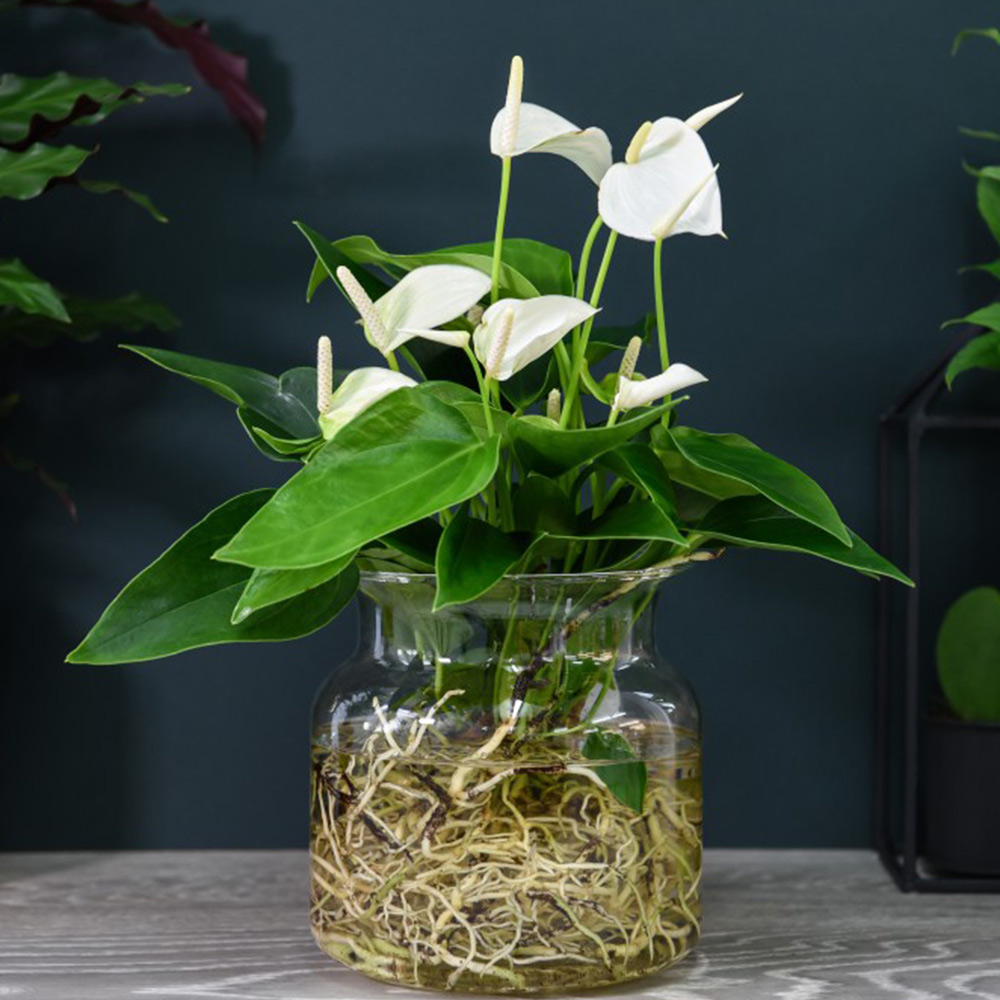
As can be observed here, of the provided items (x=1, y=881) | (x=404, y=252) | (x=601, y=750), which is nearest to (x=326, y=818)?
(x=601, y=750)

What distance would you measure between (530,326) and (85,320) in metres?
0.49

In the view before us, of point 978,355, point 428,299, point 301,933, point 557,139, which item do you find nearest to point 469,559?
point 428,299

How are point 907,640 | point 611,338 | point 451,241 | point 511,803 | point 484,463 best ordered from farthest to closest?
point 451,241 < point 907,640 < point 611,338 < point 511,803 < point 484,463

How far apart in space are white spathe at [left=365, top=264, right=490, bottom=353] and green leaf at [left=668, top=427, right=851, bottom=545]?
0.45 ft

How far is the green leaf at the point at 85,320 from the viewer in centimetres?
104

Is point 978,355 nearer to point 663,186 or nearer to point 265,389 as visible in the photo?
point 663,186

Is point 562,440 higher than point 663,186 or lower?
lower

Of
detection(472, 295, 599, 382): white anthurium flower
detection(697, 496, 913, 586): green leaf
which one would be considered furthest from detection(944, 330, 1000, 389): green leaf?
detection(472, 295, 599, 382): white anthurium flower

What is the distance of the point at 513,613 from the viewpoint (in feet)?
2.48

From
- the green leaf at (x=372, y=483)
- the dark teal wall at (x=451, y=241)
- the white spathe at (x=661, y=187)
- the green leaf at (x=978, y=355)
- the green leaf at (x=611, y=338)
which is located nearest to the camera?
the green leaf at (x=372, y=483)

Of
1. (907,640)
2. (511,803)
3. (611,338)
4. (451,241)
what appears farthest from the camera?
(451,241)

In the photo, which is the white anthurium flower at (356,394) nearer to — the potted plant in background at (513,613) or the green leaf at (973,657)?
the potted plant in background at (513,613)

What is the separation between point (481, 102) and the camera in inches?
44.2

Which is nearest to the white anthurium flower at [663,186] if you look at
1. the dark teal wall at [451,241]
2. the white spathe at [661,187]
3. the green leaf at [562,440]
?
the white spathe at [661,187]
